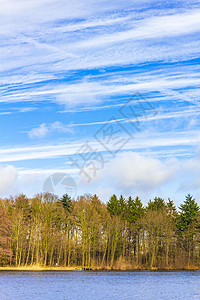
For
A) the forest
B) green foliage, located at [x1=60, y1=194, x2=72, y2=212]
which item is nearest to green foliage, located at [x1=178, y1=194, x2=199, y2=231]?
the forest

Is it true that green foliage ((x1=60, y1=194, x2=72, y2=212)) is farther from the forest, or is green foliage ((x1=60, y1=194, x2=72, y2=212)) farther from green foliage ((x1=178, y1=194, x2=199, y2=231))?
green foliage ((x1=178, y1=194, x2=199, y2=231))

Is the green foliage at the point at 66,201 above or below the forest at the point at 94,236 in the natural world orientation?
above

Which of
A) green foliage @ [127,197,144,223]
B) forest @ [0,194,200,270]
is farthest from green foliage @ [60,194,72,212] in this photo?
green foliage @ [127,197,144,223]

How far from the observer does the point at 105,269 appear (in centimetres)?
8225

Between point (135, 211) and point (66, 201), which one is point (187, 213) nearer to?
point (135, 211)

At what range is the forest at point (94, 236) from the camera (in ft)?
267

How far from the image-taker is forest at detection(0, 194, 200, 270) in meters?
81.3

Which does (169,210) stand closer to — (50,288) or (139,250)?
(139,250)

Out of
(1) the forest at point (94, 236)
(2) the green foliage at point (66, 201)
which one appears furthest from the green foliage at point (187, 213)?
(2) the green foliage at point (66, 201)


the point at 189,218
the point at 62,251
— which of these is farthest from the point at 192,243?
the point at 62,251

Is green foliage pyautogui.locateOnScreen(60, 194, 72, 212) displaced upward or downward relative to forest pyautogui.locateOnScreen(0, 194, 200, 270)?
upward

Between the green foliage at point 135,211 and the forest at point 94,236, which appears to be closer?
the forest at point 94,236

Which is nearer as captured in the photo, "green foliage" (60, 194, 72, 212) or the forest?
the forest

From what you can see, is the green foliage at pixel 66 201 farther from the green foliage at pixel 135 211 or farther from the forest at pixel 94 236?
the green foliage at pixel 135 211
